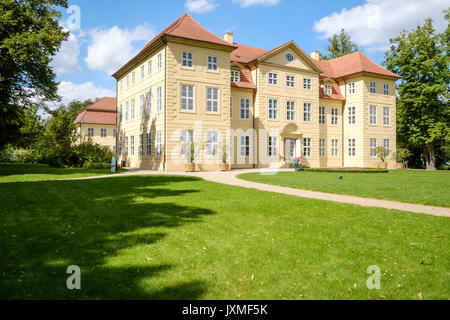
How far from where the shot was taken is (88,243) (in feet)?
17.3

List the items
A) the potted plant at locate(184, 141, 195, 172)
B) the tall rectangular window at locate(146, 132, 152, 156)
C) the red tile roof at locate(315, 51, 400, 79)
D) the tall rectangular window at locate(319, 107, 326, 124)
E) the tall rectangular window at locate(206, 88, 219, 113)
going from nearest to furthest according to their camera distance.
Answer: the potted plant at locate(184, 141, 195, 172), the tall rectangular window at locate(206, 88, 219, 113), the tall rectangular window at locate(146, 132, 152, 156), the tall rectangular window at locate(319, 107, 326, 124), the red tile roof at locate(315, 51, 400, 79)

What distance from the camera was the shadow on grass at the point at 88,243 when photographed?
3.70 meters

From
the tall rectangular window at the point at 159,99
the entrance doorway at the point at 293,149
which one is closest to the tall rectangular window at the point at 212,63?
the tall rectangular window at the point at 159,99

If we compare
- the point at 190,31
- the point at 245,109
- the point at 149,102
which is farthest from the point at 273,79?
the point at 149,102

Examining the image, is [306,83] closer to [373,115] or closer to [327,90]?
[327,90]

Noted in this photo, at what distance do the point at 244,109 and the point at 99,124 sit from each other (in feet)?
110

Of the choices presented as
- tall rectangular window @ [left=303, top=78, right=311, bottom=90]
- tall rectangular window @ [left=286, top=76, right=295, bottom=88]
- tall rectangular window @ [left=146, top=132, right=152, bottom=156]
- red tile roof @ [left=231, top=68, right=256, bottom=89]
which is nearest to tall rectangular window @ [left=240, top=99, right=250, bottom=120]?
red tile roof @ [left=231, top=68, right=256, bottom=89]

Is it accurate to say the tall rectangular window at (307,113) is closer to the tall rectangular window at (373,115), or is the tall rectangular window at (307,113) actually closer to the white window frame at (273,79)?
the white window frame at (273,79)

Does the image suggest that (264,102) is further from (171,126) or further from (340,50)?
(340,50)

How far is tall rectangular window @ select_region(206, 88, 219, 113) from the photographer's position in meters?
25.6

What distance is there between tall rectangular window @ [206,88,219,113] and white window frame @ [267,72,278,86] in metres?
6.84

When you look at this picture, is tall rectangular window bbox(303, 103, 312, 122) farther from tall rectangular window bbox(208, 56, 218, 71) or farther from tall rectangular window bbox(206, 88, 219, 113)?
tall rectangular window bbox(208, 56, 218, 71)

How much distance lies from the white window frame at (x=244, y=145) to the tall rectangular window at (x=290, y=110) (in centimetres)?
519

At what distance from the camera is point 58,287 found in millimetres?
3719
